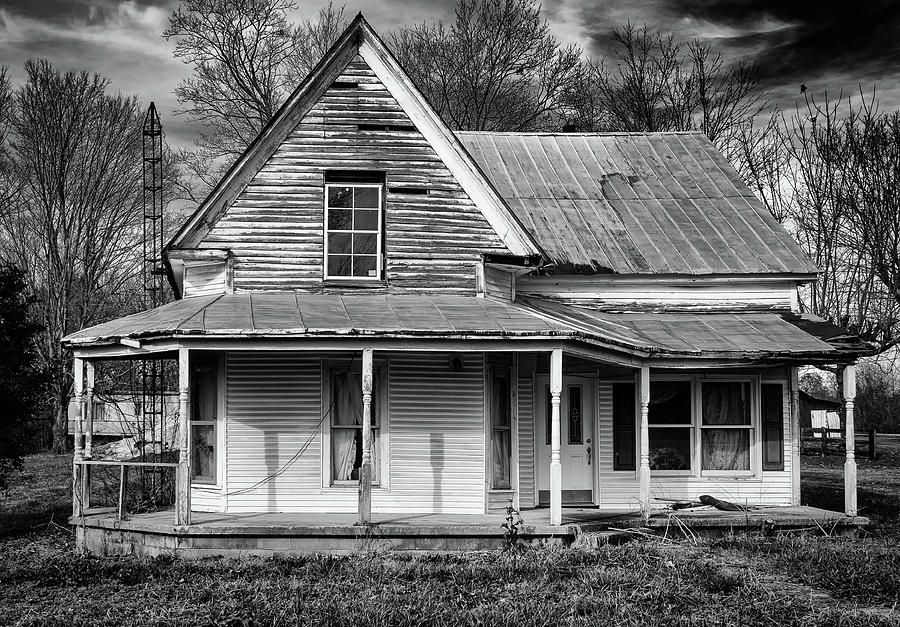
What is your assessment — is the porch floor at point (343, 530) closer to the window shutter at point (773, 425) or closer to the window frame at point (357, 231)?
the window shutter at point (773, 425)

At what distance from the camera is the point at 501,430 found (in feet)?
51.6

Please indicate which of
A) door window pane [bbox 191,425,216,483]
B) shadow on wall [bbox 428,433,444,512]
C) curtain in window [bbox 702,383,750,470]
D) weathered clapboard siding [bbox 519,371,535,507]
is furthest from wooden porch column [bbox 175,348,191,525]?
curtain in window [bbox 702,383,750,470]

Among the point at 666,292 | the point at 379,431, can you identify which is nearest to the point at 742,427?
A: the point at 666,292

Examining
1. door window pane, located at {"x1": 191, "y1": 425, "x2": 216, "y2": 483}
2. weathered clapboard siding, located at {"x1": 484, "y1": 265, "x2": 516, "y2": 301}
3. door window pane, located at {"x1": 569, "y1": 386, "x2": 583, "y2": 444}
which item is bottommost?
door window pane, located at {"x1": 191, "y1": 425, "x2": 216, "y2": 483}

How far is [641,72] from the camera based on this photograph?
139ft

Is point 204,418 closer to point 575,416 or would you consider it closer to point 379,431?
point 379,431

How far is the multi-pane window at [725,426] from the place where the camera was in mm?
16891

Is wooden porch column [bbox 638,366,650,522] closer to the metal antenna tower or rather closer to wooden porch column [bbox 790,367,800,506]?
wooden porch column [bbox 790,367,800,506]

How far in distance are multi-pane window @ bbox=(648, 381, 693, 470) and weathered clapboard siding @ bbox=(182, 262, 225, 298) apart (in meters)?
7.62

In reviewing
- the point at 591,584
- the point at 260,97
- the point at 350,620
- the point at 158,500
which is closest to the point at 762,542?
the point at 591,584

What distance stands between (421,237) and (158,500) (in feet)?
20.0

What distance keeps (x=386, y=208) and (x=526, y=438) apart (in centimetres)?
457

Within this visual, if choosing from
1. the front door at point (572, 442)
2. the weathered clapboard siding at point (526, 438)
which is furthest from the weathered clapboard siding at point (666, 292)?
the weathered clapboard siding at point (526, 438)

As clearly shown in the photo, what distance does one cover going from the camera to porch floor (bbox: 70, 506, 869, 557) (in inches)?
506
